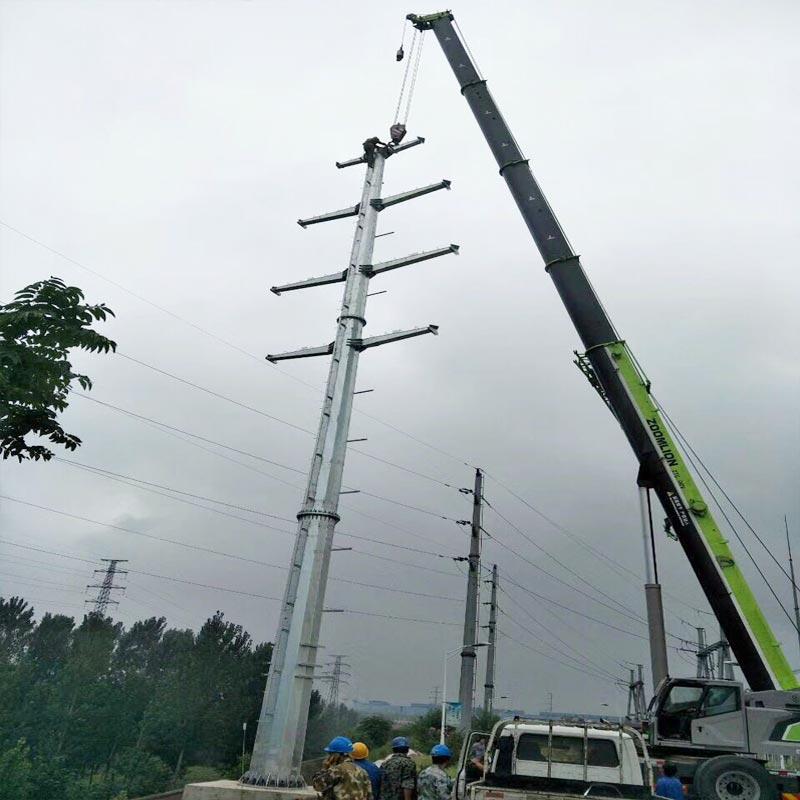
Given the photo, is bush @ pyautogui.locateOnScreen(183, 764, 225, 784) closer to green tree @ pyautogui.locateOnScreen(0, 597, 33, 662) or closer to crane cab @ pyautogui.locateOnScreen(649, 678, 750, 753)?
green tree @ pyautogui.locateOnScreen(0, 597, 33, 662)

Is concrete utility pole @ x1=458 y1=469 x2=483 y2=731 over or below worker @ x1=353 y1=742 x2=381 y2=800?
over

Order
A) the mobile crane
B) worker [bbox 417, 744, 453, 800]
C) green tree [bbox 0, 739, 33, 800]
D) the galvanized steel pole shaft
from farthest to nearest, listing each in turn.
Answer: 1. green tree [bbox 0, 739, 33, 800]
2. the mobile crane
3. the galvanized steel pole shaft
4. worker [bbox 417, 744, 453, 800]

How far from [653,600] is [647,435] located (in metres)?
4.01

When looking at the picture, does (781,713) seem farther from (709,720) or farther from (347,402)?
(347,402)

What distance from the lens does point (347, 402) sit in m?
13.6

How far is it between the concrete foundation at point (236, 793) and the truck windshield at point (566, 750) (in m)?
3.19

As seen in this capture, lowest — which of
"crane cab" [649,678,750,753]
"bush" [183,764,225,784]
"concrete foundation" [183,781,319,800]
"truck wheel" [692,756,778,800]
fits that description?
"bush" [183,764,225,784]

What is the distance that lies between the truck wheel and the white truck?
2.60 m

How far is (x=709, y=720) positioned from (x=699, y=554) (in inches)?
138

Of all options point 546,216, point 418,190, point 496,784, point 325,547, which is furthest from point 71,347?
point 546,216

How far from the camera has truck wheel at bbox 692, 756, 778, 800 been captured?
36.4ft

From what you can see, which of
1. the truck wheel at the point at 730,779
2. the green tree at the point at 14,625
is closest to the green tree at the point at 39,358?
the truck wheel at the point at 730,779

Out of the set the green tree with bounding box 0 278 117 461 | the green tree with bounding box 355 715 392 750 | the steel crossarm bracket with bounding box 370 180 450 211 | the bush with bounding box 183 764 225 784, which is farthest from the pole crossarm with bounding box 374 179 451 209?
the bush with bounding box 183 764 225 784

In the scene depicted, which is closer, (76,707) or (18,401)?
(18,401)
